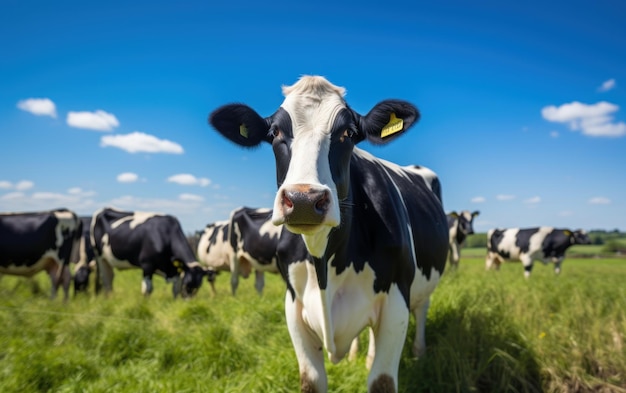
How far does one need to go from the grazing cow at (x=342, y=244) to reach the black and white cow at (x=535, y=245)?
17464mm

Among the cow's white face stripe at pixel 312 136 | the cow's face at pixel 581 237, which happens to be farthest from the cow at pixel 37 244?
the cow's face at pixel 581 237

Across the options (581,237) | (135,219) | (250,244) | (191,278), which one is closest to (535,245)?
(581,237)

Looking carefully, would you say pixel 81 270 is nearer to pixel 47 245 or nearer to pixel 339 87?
pixel 47 245

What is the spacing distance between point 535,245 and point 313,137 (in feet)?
64.3

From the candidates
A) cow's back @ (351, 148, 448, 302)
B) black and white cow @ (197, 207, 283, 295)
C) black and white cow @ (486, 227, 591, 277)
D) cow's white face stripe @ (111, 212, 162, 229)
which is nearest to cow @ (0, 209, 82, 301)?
cow's white face stripe @ (111, 212, 162, 229)

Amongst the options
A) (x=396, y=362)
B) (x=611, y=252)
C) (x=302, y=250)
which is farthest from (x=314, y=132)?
(x=611, y=252)

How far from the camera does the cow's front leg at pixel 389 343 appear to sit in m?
3.02

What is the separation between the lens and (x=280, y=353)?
4395 mm

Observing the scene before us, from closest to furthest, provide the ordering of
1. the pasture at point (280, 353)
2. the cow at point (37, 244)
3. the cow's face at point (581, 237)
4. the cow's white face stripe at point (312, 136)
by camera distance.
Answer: the cow's white face stripe at point (312, 136) < the pasture at point (280, 353) < the cow at point (37, 244) < the cow's face at point (581, 237)

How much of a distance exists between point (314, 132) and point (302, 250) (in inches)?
36.5

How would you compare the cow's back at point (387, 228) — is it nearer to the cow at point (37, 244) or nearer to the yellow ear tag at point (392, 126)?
the yellow ear tag at point (392, 126)

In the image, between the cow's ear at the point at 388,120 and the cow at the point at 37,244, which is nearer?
the cow's ear at the point at 388,120

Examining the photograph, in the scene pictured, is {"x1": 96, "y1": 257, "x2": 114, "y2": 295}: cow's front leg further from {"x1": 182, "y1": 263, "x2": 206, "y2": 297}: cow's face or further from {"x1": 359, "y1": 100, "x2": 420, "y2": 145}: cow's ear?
{"x1": 359, "y1": 100, "x2": 420, "y2": 145}: cow's ear

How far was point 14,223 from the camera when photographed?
33.4 feet
